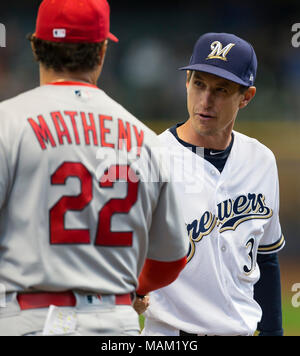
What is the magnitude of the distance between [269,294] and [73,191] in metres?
1.38

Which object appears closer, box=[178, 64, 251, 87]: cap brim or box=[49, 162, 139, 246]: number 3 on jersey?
box=[49, 162, 139, 246]: number 3 on jersey

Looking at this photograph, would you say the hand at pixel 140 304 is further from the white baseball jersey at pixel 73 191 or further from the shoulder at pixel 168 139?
the shoulder at pixel 168 139

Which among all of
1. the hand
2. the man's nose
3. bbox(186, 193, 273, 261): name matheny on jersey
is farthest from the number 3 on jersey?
the man's nose

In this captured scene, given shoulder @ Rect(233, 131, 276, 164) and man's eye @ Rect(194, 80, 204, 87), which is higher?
man's eye @ Rect(194, 80, 204, 87)

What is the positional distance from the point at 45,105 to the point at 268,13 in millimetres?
9535

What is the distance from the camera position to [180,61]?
32.6 ft

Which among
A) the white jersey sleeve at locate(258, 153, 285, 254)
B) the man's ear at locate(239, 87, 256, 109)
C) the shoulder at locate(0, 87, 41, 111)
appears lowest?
the white jersey sleeve at locate(258, 153, 285, 254)

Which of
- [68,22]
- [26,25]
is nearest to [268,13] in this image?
[26,25]

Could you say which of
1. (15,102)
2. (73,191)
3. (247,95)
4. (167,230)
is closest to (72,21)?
(15,102)

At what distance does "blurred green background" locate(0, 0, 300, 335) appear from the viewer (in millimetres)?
9695

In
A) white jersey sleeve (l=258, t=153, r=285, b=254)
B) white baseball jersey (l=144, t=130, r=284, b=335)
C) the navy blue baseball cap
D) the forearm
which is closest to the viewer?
the forearm

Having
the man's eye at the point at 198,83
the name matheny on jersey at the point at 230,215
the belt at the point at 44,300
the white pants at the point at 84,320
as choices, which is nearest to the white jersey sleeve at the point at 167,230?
the white pants at the point at 84,320

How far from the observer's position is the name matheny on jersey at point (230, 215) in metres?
2.59

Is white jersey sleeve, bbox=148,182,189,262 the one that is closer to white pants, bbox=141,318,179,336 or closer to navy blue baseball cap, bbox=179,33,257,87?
white pants, bbox=141,318,179,336
